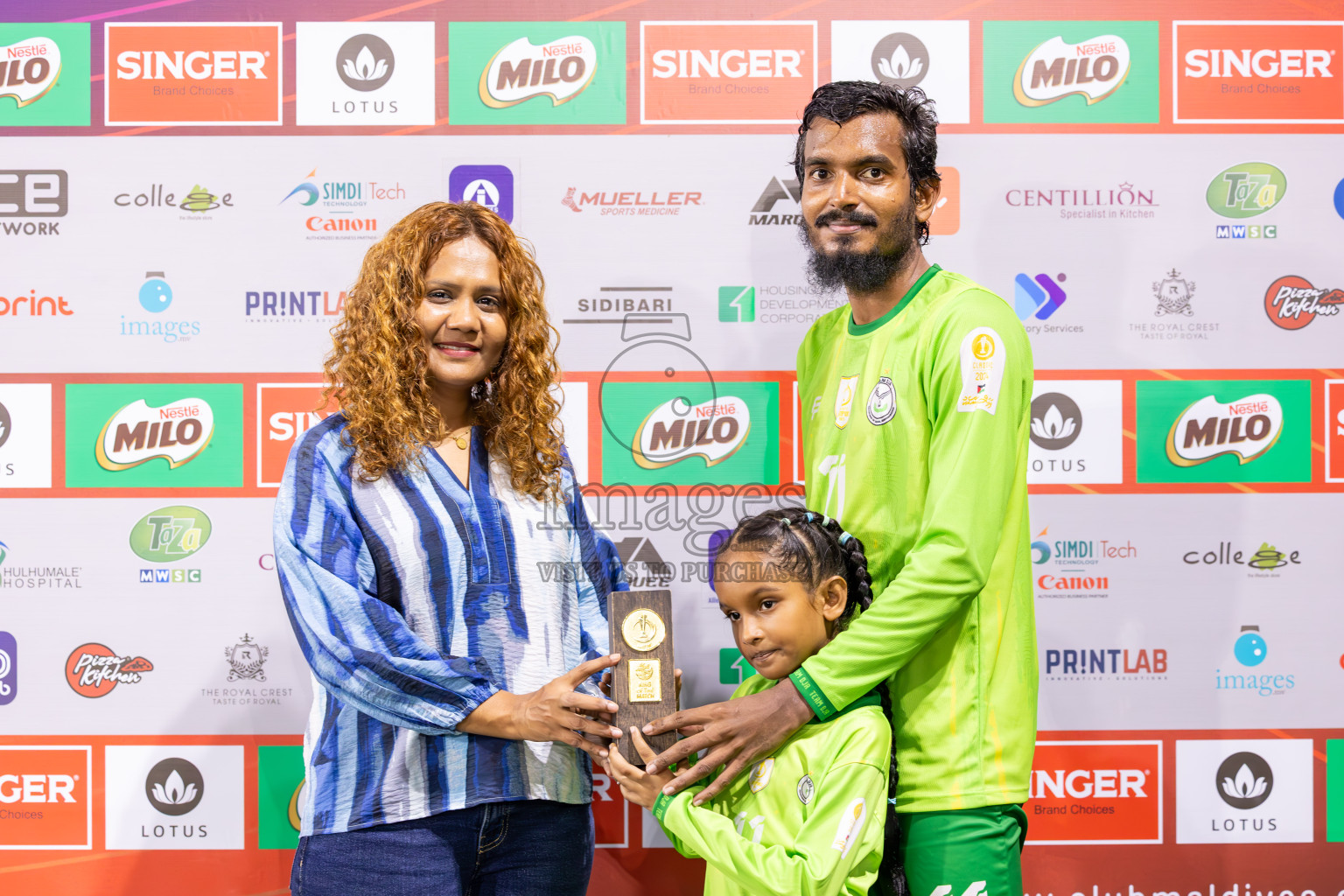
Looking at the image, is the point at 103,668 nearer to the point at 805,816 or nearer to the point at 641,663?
the point at 641,663

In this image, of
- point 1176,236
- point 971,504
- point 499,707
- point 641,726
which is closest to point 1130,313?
point 1176,236

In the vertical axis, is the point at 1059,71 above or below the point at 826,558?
above

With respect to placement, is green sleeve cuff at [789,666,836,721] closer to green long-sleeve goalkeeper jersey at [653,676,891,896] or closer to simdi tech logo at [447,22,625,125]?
green long-sleeve goalkeeper jersey at [653,676,891,896]

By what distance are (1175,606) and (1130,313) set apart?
0.88 metres

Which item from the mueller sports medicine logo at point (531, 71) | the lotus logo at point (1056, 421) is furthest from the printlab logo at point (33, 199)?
the lotus logo at point (1056, 421)

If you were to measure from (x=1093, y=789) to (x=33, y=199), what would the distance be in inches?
141

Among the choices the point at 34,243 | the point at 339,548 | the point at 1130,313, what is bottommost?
the point at 339,548

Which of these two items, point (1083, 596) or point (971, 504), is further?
point (1083, 596)

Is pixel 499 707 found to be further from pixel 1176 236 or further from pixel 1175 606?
pixel 1176 236

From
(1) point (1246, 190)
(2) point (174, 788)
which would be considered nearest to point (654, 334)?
(1) point (1246, 190)

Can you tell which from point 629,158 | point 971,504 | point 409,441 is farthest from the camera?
point 629,158

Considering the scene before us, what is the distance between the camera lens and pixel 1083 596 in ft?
8.45

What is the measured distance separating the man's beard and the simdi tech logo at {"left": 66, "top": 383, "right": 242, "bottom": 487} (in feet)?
5.87

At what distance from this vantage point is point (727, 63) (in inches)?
99.5
